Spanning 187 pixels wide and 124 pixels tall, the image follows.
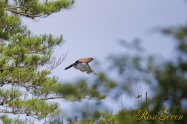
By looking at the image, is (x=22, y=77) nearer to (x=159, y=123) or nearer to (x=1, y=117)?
(x=1, y=117)

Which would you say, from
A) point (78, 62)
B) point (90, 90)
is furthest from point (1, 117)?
point (90, 90)

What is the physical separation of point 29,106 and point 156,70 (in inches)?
315

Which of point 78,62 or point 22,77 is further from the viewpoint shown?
point 22,77

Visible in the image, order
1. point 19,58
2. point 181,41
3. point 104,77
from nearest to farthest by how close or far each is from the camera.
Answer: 1. point 181,41
2. point 104,77
3. point 19,58

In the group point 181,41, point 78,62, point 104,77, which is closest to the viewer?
point 181,41

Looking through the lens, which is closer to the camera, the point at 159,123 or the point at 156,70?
the point at 156,70

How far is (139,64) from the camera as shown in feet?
7.15

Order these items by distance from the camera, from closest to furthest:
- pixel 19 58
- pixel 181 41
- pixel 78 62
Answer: pixel 181 41
pixel 78 62
pixel 19 58

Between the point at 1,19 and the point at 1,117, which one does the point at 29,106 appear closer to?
the point at 1,117

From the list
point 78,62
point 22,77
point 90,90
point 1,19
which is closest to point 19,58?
point 22,77

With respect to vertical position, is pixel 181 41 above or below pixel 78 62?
above

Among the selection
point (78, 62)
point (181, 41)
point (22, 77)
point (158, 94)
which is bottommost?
point (22, 77)

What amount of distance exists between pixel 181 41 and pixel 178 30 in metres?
0.06

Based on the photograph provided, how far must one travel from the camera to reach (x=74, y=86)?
251cm
